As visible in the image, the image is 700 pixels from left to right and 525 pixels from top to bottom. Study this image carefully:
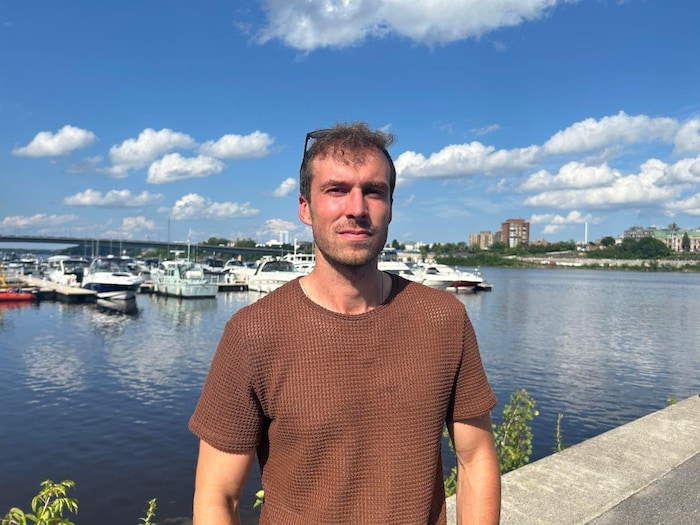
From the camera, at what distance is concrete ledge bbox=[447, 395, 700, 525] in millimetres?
4383

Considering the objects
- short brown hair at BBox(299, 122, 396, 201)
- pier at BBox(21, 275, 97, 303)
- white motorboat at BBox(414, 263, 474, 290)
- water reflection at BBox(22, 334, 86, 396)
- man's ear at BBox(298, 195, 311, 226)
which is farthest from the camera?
white motorboat at BBox(414, 263, 474, 290)

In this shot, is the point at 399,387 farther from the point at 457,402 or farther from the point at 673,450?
the point at 673,450

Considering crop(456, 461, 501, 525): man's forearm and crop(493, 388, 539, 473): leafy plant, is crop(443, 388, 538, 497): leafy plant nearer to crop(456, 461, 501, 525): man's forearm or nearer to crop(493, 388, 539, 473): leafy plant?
crop(493, 388, 539, 473): leafy plant

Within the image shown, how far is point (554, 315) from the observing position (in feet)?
135

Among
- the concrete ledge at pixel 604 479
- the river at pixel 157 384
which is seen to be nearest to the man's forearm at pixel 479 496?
the concrete ledge at pixel 604 479

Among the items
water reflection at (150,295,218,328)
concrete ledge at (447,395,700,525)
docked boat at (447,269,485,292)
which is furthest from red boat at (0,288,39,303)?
Answer: concrete ledge at (447,395,700,525)

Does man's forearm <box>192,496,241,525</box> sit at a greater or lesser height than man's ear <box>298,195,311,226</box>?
lesser

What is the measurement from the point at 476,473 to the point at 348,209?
1.15m

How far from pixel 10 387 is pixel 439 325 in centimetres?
2005

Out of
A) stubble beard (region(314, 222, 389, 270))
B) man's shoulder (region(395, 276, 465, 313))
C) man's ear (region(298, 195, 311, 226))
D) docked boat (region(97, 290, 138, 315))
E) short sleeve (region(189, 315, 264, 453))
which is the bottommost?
docked boat (region(97, 290, 138, 315))

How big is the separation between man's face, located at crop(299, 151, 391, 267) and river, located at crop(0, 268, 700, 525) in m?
7.90

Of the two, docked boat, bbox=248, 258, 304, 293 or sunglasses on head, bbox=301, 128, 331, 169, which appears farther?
docked boat, bbox=248, 258, 304, 293

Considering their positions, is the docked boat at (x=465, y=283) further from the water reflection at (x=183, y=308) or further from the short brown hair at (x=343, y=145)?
the short brown hair at (x=343, y=145)

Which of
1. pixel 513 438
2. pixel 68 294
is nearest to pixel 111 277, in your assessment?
pixel 68 294
